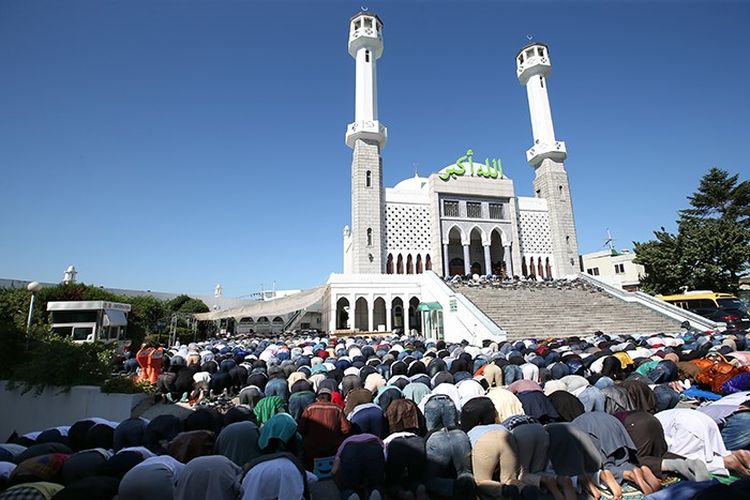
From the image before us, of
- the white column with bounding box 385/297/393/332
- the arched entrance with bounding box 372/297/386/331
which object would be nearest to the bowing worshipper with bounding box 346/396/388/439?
the white column with bounding box 385/297/393/332

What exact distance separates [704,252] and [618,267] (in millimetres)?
16212

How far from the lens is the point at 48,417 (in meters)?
6.83

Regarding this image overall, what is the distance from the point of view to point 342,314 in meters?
25.3

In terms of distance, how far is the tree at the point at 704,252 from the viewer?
2384 centimetres

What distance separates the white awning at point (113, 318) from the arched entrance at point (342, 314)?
36.0 feet

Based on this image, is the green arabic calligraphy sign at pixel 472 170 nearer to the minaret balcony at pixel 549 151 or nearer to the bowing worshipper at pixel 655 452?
the minaret balcony at pixel 549 151

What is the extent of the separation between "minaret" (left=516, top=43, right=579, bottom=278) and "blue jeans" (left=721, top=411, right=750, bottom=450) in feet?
88.4

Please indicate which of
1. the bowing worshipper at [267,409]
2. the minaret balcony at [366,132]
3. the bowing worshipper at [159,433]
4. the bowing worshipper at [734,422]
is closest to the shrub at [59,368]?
the bowing worshipper at [159,433]

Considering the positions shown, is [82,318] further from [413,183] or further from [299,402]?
[413,183]

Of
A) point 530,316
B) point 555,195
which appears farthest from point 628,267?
point 530,316

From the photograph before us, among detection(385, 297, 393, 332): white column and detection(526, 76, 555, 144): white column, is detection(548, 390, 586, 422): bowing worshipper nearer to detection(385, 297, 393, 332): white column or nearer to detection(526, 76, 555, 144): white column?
detection(385, 297, 393, 332): white column

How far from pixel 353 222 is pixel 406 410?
74.5ft

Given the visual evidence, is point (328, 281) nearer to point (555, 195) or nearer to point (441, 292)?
point (441, 292)

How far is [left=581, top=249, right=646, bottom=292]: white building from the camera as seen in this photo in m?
38.0
